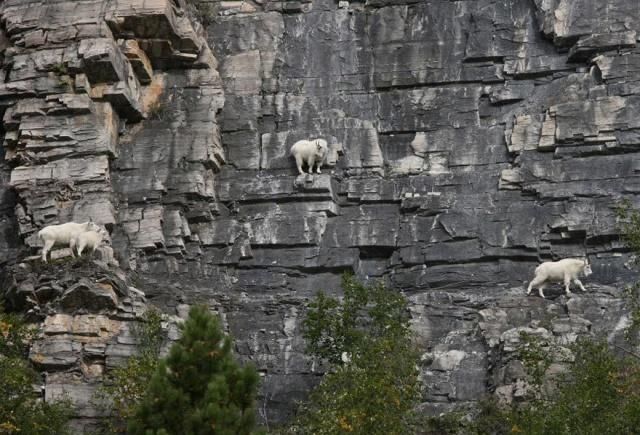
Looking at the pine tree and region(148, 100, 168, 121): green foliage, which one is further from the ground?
region(148, 100, 168, 121): green foliage

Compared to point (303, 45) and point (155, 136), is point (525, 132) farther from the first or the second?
point (155, 136)

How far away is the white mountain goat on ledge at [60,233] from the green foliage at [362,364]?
634cm

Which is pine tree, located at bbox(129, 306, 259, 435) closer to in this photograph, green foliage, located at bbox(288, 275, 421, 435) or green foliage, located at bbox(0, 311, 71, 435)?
green foliage, located at bbox(288, 275, 421, 435)

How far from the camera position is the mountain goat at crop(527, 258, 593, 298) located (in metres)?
36.5

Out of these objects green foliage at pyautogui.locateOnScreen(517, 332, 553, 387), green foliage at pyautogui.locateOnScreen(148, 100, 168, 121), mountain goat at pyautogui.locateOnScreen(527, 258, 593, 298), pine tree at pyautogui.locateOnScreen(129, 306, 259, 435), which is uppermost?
green foliage at pyautogui.locateOnScreen(148, 100, 168, 121)

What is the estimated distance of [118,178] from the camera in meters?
41.6

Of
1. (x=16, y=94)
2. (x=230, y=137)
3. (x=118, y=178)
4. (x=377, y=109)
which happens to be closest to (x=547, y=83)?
(x=377, y=109)

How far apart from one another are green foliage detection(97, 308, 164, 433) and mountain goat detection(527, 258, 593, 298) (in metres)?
10.1

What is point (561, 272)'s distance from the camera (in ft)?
120

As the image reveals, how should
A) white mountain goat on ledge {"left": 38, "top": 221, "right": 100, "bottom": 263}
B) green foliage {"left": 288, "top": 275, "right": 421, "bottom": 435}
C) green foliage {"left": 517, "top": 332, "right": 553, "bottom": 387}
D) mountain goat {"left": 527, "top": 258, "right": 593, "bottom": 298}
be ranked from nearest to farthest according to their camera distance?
green foliage {"left": 288, "top": 275, "right": 421, "bottom": 435}, green foliage {"left": 517, "top": 332, "right": 553, "bottom": 387}, mountain goat {"left": 527, "top": 258, "right": 593, "bottom": 298}, white mountain goat on ledge {"left": 38, "top": 221, "right": 100, "bottom": 263}

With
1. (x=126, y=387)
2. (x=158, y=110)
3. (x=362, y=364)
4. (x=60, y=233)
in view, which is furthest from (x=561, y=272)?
(x=158, y=110)

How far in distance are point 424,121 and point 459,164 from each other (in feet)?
6.58

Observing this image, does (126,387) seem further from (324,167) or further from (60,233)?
(324,167)

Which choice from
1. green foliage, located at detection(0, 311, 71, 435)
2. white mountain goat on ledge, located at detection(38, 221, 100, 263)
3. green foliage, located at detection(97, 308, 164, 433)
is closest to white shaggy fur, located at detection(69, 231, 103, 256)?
white mountain goat on ledge, located at detection(38, 221, 100, 263)
